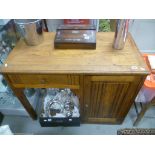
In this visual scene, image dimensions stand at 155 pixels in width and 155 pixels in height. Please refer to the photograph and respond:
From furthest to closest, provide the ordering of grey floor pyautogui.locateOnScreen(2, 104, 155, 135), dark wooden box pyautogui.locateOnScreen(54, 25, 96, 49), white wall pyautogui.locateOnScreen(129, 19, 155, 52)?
white wall pyautogui.locateOnScreen(129, 19, 155, 52)
grey floor pyautogui.locateOnScreen(2, 104, 155, 135)
dark wooden box pyautogui.locateOnScreen(54, 25, 96, 49)

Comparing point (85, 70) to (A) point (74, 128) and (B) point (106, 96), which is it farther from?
(A) point (74, 128)

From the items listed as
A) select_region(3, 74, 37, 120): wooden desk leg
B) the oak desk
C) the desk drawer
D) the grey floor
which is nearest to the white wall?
the oak desk

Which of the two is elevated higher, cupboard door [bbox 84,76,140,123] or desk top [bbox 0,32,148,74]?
desk top [bbox 0,32,148,74]

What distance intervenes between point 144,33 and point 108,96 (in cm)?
106

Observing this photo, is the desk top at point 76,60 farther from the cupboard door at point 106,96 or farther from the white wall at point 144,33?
the white wall at point 144,33

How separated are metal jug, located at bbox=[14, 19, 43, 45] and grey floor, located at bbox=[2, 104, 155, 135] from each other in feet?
2.60

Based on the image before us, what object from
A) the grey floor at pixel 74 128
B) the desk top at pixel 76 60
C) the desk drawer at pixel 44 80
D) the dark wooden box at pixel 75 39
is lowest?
the grey floor at pixel 74 128

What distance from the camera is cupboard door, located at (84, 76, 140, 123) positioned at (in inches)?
34.5

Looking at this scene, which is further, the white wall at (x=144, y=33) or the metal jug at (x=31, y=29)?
the white wall at (x=144, y=33)

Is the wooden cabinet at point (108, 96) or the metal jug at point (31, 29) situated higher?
the metal jug at point (31, 29)

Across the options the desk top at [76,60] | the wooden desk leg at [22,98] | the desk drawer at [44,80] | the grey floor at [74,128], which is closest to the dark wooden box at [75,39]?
the desk top at [76,60]

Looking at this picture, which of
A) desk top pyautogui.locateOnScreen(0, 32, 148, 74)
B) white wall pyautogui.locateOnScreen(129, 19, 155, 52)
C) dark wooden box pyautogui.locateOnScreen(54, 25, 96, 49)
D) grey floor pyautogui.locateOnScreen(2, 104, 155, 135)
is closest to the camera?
desk top pyautogui.locateOnScreen(0, 32, 148, 74)

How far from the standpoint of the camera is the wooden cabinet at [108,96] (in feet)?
2.87

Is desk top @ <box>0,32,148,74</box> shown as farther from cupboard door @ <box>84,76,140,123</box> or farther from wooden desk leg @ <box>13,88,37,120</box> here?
wooden desk leg @ <box>13,88,37,120</box>
